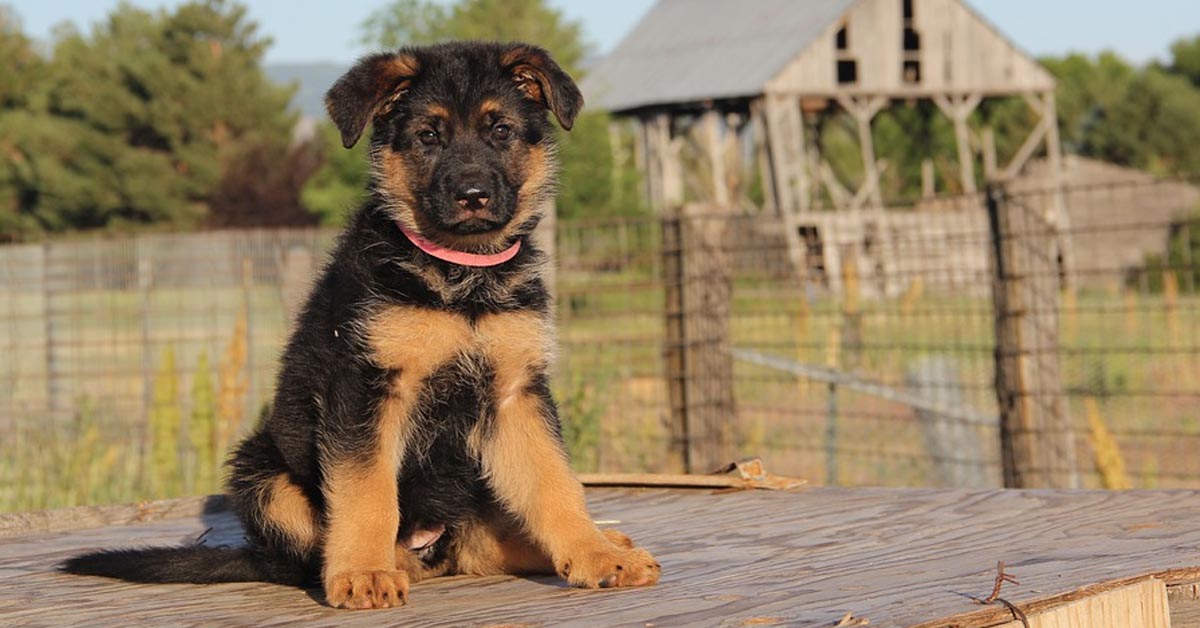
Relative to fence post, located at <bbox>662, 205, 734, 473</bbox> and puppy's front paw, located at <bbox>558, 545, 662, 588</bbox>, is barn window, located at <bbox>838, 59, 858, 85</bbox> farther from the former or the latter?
puppy's front paw, located at <bbox>558, 545, 662, 588</bbox>

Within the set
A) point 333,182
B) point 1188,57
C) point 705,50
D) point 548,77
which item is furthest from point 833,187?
point 548,77

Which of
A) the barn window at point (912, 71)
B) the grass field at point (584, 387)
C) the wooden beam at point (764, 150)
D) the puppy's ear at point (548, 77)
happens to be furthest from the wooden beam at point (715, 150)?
the puppy's ear at point (548, 77)

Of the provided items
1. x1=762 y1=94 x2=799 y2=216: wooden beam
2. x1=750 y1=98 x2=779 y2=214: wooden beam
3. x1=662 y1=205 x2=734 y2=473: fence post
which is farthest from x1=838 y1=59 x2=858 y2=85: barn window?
x1=662 y1=205 x2=734 y2=473: fence post

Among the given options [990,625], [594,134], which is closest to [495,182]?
[990,625]

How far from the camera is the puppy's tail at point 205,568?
4121 millimetres

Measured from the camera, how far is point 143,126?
52.8 metres

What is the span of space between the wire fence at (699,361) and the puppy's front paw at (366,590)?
261 cm

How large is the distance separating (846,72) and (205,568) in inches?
1537

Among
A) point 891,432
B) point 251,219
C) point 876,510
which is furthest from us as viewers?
point 251,219

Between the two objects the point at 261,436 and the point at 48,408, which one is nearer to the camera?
the point at 261,436

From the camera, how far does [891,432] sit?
12.9 m

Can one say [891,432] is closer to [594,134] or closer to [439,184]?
[439,184]

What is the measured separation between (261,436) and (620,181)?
109 ft

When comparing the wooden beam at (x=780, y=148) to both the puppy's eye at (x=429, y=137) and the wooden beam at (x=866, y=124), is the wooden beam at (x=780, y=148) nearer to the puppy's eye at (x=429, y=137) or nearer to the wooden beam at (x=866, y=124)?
the wooden beam at (x=866, y=124)
